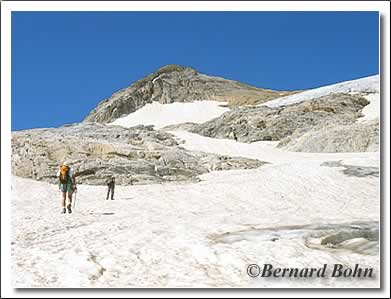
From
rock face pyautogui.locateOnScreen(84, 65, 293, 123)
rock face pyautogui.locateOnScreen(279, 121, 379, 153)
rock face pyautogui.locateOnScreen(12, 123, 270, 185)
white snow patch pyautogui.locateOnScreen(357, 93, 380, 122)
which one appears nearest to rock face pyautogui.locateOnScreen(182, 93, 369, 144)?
white snow patch pyautogui.locateOnScreen(357, 93, 380, 122)

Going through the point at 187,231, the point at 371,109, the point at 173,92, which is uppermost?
the point at 173,92

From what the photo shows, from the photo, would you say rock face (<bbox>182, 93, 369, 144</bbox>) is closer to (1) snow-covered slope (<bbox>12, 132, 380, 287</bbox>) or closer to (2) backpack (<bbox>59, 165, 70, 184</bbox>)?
(1) snow-covered slope (<bbox>12, 132, 380, 287</bbox>)

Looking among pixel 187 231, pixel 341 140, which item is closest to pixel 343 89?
pixel 341 140

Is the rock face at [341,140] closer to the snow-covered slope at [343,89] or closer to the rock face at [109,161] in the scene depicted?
the rock face at [109,161]

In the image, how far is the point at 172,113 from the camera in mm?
84125

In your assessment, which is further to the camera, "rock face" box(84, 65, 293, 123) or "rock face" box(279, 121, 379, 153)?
"rock face" box(84, 65, 293, 123)

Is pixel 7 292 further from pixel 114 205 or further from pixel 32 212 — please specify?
pixel 114 205

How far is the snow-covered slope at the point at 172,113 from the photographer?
79.9 meters

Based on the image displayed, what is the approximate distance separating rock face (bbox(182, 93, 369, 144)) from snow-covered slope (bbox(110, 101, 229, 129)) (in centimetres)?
2426

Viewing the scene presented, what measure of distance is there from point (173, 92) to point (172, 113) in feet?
22.8

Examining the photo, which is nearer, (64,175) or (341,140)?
(64,175)

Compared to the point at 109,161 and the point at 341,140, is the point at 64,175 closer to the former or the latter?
the point at 109,161

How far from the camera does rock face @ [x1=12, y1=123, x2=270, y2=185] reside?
22594mm

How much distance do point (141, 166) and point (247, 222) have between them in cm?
1142
